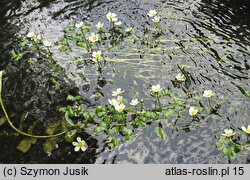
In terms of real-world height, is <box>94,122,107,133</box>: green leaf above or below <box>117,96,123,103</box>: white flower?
below

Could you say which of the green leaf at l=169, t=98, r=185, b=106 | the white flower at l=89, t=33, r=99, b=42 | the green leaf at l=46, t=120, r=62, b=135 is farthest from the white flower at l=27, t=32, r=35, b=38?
the green leaf at l=169, t=98, r=185, b=106

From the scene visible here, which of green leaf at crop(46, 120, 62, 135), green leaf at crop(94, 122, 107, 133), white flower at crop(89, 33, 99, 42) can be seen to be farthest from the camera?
white flower at crop(89, 33, 99, 42)

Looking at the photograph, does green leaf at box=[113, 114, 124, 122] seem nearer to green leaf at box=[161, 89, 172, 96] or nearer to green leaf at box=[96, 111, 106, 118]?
green leaf at box=[96, 111, 106, 118]

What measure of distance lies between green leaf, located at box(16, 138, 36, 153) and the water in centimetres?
4

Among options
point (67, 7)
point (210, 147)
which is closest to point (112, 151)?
point (210, 147)

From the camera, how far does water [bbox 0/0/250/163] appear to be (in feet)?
9.58

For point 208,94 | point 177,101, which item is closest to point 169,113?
point 177,101

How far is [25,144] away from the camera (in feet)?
9.95

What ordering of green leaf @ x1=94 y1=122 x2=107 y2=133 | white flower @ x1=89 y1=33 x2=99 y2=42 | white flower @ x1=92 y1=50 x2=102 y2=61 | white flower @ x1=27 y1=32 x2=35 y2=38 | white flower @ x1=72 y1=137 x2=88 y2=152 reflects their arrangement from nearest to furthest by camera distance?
white flower @ x1=72 y1=137 x2=88 y2=152 → green leaf @ x1=94 y1=122 x2=107 y2=133 → white flower @ x1=92 y1=50 x2=102 y2=61 → white flower @ x1=89 y1=33 x2=99 y2=42 → white flower @ x1=27 y1=32 x2=35 y2=38

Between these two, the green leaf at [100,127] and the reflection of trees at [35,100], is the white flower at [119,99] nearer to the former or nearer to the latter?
the green leaf at [100,127]

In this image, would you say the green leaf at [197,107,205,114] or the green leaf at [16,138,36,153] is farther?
the green leaf at [197,107,205,114]

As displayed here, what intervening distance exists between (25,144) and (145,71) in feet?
5.12

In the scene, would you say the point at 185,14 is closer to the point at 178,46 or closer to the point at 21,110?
the point at 178,46

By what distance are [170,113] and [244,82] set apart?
0.96 metres
